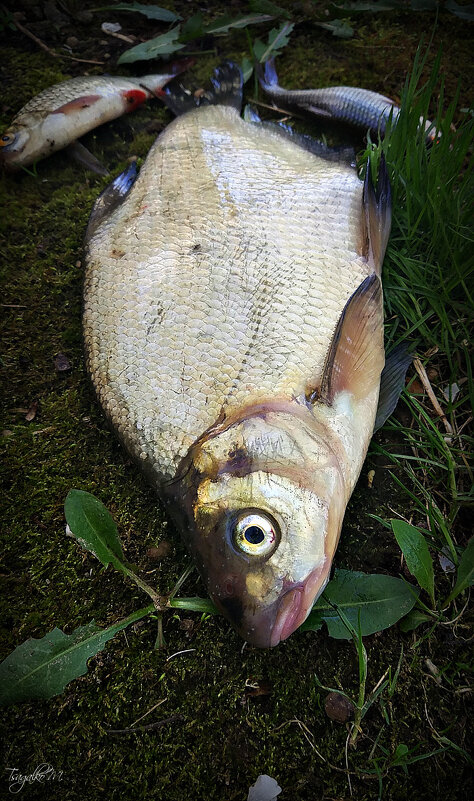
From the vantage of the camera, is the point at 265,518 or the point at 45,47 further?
the point at 45,47

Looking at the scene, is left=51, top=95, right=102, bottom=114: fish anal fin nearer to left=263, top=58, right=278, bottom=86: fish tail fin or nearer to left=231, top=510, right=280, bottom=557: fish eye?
left=263, top=58, right=278, bottom=86: fish tail fin

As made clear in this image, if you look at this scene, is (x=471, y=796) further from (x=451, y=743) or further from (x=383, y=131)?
(x=383, y=131)

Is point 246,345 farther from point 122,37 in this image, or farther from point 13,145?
point 122,37

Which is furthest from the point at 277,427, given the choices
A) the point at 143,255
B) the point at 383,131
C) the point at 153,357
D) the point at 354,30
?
the point at 354,30

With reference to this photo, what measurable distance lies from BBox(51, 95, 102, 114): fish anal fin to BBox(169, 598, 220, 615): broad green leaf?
343cm

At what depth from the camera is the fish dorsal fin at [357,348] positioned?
6.99ft

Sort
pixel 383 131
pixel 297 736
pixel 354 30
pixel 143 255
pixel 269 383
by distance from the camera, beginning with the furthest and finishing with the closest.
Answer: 1. pixel 354 30
2. pixel 383 131
3. pixel 143 255
4. pixel 269 383
5. pixel 297 736

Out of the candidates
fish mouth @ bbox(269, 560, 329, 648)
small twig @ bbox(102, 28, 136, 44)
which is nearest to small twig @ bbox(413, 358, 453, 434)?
fish mouth @ bbox(269, 560, 329, 648)

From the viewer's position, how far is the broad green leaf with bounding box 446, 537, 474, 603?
80.5 inches

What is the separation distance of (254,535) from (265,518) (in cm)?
7

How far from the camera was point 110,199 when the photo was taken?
304cm

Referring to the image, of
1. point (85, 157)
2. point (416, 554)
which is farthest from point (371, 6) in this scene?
point (416, 554)

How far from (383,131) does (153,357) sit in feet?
7.47

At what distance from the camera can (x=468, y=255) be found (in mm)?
2668
